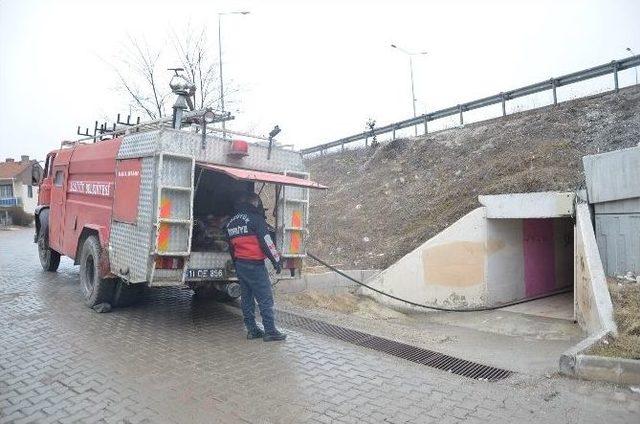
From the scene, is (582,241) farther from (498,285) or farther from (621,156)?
(498,285)

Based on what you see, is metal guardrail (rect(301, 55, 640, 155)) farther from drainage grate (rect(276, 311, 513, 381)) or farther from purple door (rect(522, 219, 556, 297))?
drainage grate (rect(276, 311, 513, 381))

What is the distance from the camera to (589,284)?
7.03 meters

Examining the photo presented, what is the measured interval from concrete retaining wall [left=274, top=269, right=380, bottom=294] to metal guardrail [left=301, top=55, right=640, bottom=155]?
350cm

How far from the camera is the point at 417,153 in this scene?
16203 mm

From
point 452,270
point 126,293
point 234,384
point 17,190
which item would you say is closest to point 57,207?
point 126,293

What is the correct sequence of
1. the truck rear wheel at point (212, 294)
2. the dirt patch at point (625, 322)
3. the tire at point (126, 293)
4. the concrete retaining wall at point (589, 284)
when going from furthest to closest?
the truck rear wheel at point (212, 294) → the tire at point (126, 293) → the concrete retaining wall at point (589, 284) → the dirt patch at point (625, 322)

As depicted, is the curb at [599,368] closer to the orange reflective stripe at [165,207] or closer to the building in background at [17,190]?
the orange reflective stripe at [165,207]

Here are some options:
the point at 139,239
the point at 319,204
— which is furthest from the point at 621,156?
the point at 319,204

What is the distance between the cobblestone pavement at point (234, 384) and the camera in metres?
3.94

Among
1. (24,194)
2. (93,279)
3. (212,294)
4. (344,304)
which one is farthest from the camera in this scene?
(24,194)

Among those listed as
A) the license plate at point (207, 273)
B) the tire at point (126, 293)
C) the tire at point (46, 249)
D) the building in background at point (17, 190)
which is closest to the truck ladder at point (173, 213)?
the license plate at point (207, 273)

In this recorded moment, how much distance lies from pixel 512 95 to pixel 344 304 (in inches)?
384

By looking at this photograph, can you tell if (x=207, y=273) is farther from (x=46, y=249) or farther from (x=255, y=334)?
(x=46, y=249)

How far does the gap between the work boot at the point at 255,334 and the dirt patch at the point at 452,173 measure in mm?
5318
